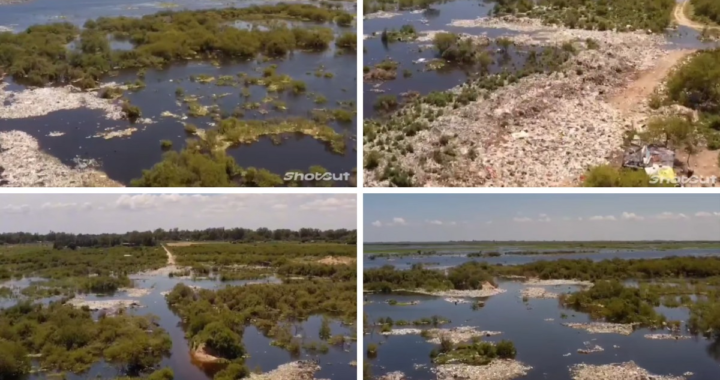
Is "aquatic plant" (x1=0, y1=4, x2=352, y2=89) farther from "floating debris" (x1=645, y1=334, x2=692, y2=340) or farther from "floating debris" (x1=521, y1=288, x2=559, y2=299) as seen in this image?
"floating debris" (x1=645, y1=334, x2=692, y2=340)

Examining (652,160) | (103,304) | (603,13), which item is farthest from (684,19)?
(103,304)

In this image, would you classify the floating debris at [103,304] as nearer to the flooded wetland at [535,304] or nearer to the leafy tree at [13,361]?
the leafy tree at [13,361]

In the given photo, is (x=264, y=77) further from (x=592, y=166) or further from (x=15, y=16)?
(x=592, y=166)

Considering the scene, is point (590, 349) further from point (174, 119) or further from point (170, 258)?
point (174, 119)

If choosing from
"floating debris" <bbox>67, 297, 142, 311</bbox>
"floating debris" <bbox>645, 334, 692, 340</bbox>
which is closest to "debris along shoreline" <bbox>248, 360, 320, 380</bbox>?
"floating debris" <bbox>67, 297, 142, 311</bbox>

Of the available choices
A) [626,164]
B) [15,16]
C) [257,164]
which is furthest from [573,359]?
[15,16]

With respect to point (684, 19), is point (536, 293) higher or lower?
lower
